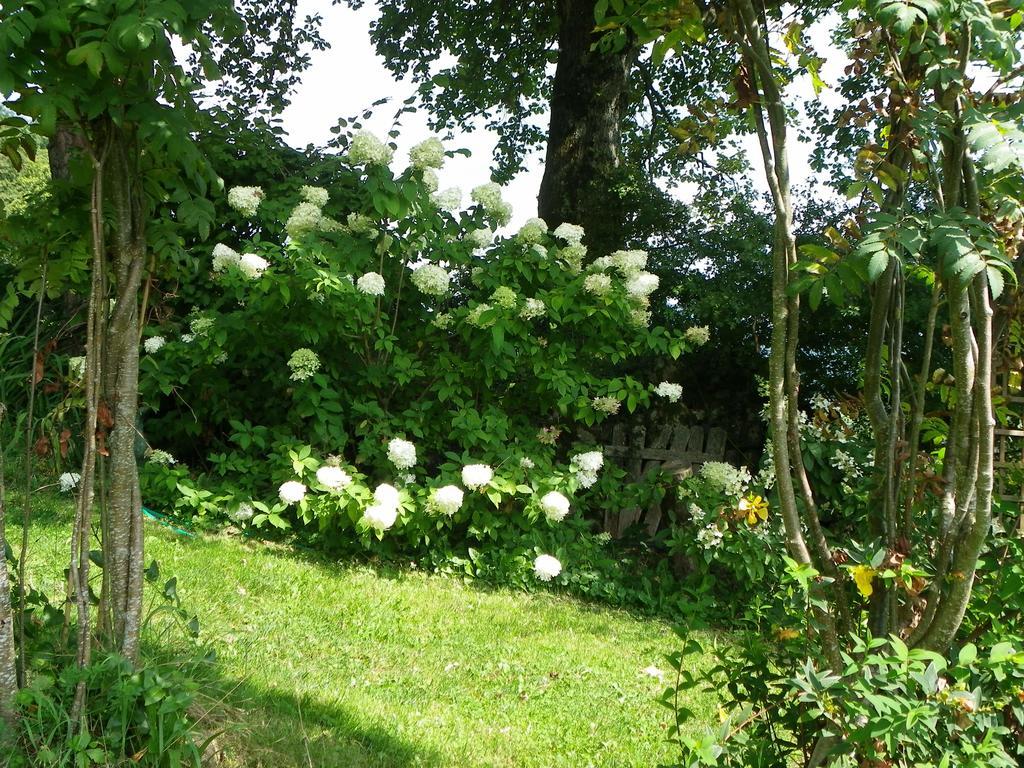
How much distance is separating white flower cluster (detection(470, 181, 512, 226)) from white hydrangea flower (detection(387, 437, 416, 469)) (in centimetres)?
183

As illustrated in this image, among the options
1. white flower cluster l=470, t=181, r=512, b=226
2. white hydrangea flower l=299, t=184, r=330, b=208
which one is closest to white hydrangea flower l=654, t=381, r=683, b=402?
white flower cluster l=470, t=181, r=512, b=226

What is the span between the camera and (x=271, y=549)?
585cm

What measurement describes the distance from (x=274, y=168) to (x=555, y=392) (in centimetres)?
332

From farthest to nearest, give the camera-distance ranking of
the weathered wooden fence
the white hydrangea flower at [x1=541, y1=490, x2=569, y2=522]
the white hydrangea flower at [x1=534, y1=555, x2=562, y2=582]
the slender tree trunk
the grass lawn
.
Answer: the weathered wooden fence, the white hydrangea flower at [x1=541, y1=490, x2=569, y2=522], the white hydrangea flower at [x1=534, y1=555, x2=562, y2=582], the grass lawn, the slender tree trunk

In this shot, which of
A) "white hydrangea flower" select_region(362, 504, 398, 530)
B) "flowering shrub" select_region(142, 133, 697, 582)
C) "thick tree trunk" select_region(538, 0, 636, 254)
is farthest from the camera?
"thick tree trunk" select_region(538, 0, 636, 254)

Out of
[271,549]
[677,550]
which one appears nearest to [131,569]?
[271,549]

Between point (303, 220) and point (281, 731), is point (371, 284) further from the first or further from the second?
point (281, 731)

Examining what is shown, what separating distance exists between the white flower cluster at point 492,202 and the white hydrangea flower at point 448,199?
0.14 meters

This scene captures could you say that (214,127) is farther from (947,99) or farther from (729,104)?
(947,99)

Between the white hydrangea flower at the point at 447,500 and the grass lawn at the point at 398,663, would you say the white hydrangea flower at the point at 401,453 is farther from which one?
the grass lawn at the point at 398,663

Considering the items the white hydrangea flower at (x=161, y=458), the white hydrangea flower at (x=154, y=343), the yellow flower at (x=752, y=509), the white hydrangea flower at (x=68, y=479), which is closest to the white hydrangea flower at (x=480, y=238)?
the white hydrangea flower at (x=154, y=343)

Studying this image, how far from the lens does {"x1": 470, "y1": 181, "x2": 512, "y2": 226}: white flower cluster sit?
21.2 feet

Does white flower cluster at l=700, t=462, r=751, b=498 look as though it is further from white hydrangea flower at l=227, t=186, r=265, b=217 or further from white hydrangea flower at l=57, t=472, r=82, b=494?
white hydrangea flower at l=57, t=472, r=82, b=494

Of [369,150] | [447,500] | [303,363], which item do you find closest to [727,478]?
[447,500]
